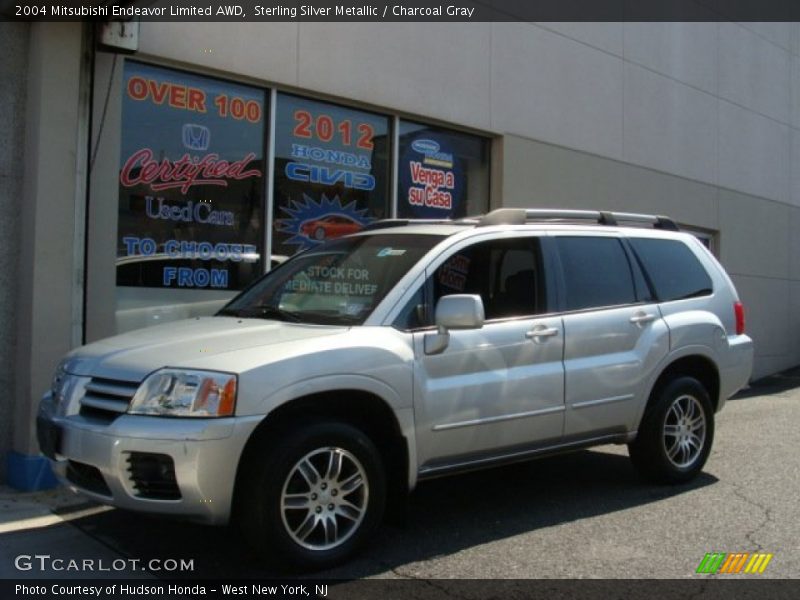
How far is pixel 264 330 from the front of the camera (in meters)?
4.76

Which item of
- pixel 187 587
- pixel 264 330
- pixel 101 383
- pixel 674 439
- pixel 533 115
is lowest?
pixel 187 587

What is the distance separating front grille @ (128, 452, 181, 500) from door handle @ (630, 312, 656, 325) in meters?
3.39

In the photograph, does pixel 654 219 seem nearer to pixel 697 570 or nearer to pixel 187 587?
pixel 697 570

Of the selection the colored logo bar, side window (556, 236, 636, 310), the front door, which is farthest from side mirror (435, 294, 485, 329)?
the colored logo bar

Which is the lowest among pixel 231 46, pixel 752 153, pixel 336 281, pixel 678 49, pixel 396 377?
pixel 396 377

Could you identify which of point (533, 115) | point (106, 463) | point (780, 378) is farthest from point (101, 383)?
point (780, 378)

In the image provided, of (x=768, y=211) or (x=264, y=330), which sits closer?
(x=264, y=330)

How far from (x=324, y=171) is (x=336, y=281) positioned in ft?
11.7

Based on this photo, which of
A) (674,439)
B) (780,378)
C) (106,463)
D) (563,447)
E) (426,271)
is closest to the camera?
(106,463)

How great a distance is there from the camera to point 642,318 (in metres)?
6.05

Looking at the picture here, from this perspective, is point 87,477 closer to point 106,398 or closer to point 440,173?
point 106,398

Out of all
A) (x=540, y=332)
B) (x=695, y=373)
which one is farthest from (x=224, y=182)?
(x=695, y=373)

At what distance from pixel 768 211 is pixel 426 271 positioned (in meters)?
12.2

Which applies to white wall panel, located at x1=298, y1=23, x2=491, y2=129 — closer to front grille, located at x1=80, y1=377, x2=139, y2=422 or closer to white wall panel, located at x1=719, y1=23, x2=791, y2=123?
front grille, located at x1=80, y1=377, x2=139, y2=422
